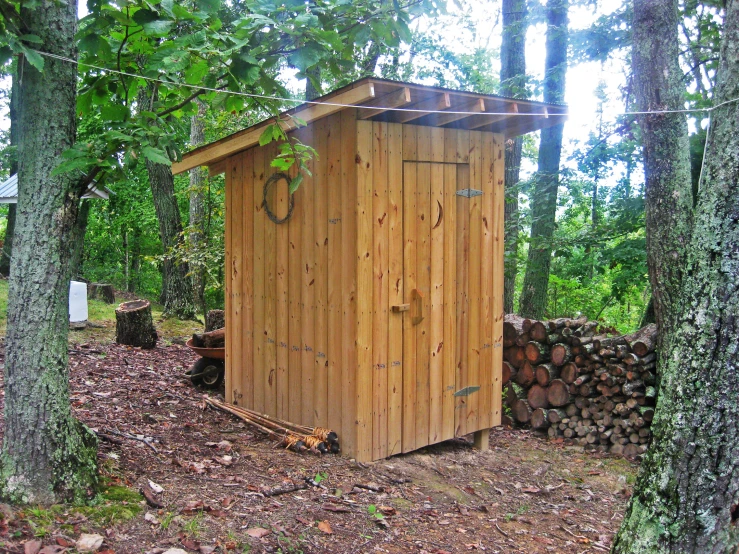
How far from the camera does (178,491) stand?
11.7 feet

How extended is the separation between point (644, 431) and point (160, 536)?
4111 millimetres

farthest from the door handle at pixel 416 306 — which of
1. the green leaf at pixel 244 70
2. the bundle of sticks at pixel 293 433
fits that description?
the green leaf at pixel 244 70

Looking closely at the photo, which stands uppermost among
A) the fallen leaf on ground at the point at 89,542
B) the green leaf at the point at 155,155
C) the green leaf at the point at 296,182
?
the green leaf at the point at 155,155

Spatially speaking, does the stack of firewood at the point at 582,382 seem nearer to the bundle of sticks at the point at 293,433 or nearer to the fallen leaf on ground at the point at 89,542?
the bundle of sticks at the point at 293,433

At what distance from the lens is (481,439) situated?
5.29 metres

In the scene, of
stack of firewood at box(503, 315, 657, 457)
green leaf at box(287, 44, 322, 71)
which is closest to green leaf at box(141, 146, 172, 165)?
green leaf at box(287, 44, 322, 71)

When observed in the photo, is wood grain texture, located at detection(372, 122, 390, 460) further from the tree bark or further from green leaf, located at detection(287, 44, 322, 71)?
the tree bark

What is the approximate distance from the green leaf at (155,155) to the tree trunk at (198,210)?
681 centimetres

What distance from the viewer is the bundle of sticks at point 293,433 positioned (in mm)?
4562

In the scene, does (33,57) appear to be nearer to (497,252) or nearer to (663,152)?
(497,252)

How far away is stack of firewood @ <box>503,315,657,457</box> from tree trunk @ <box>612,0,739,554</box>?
2.96 meters

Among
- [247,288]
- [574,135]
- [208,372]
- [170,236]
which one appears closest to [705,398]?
[247,288]

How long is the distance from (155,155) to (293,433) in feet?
9.13

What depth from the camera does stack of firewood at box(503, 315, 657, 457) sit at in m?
5.26
